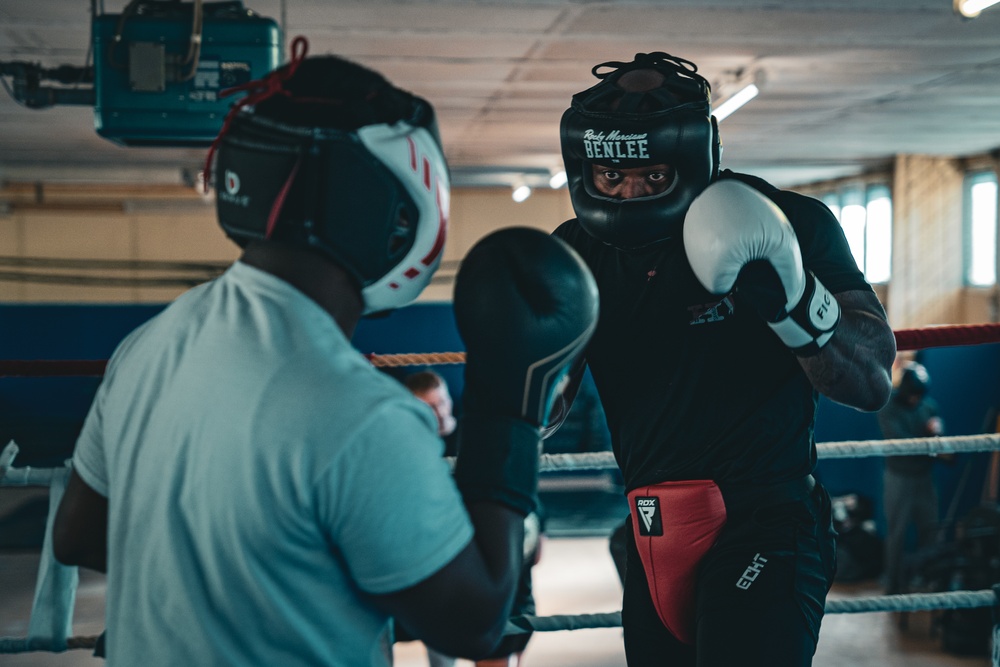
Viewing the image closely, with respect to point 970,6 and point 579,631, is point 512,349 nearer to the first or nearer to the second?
point 970,6

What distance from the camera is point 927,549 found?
20.9 feet

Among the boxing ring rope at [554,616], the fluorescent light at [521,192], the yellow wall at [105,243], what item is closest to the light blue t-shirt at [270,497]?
the boxing ring rope at [554,616]

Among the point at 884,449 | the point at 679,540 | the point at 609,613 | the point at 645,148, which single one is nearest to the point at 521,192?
the point at 884,449

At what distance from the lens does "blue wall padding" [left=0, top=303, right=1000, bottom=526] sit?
811 cm

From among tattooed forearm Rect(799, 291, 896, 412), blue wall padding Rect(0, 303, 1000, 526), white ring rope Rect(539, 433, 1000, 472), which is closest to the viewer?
tattooed forearm Rect(799, 291, 896, 412)

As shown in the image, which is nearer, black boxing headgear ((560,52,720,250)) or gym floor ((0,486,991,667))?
black boxing headgear ((560,52,720,250))

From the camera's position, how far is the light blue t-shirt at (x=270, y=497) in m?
0.82

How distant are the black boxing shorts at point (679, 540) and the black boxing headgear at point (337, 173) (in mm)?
752

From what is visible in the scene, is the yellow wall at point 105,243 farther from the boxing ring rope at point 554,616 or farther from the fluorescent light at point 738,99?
the boxing ring rope at point 554,616

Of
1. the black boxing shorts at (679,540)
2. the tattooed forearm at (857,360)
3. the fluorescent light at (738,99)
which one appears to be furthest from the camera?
the fluorescent light at (738,99)

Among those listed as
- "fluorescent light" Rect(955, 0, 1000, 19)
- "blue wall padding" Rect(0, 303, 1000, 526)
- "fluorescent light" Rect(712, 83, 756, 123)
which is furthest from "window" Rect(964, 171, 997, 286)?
"fluorescent light" Rect(955, 0, 1000, 19)

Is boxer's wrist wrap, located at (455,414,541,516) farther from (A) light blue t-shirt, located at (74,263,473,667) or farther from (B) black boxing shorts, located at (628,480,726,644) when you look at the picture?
(B) black boxing shorts, located at (628,480,726,644)

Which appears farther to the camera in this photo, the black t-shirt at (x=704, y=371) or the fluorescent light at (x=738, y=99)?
the fluorescent light at (x=738, y=99)

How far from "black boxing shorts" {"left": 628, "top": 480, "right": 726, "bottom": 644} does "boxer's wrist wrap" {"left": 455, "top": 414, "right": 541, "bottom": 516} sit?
0.67 metres
